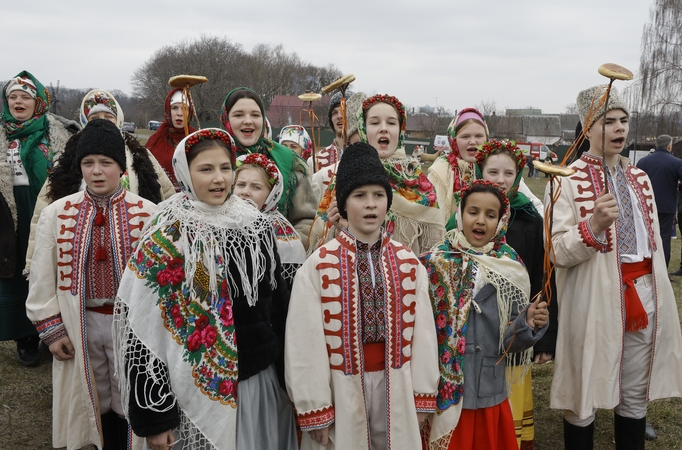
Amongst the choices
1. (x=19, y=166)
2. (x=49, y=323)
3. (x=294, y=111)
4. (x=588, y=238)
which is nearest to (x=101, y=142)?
(x=49, y=323)

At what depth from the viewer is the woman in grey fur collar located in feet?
15.4

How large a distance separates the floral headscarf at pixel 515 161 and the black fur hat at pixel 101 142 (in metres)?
2.00

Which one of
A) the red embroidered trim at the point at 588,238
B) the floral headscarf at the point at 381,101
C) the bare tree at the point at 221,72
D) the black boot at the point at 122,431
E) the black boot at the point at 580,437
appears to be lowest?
the black boot at the point at 580,437

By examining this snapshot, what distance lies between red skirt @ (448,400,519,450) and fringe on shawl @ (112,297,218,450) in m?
1.24

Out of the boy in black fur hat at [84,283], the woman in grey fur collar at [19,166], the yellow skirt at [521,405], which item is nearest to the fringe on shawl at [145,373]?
the boy in black fur hat at [84,283]

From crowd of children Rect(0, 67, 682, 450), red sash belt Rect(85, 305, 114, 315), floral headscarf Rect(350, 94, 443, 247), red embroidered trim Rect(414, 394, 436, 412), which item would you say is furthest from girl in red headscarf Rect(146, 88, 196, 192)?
red embroidered trim Rect(414, 394, 436, 412)

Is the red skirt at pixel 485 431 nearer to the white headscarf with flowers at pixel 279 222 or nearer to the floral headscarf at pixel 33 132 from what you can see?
the white headscarf with flowers at pixel 279 222

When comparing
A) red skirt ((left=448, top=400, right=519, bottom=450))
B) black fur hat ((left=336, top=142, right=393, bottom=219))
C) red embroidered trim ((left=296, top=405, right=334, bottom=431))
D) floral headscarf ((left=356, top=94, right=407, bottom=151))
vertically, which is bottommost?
red skirt ((left=448, top=400, right=519, bottom=450))

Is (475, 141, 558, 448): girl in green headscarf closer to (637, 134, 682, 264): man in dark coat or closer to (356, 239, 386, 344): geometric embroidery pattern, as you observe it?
(356, 239, 386, 344): geometric embroidery pattern

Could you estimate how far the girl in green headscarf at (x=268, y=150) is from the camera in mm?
3617

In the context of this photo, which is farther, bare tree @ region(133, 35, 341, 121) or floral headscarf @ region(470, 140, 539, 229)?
bare tree @ region(133, 35, 341, 121)

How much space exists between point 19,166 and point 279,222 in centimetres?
290

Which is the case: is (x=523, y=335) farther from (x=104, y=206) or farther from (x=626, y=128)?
(x=104, y=206)

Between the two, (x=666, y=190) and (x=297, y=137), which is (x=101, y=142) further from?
(x=666, y=190)
